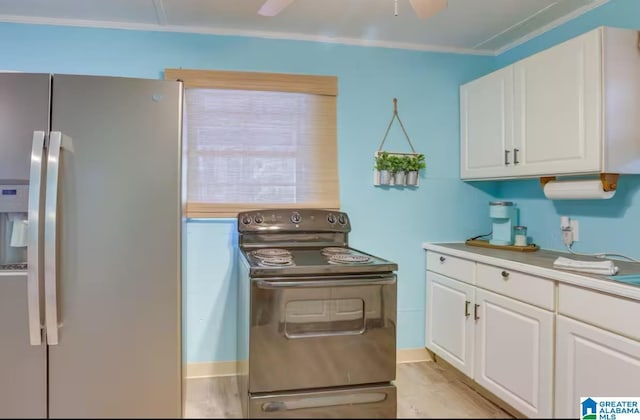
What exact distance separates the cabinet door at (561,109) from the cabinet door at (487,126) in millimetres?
83

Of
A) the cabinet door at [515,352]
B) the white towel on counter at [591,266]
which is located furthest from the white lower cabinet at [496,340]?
the white towel on counter at [591,266]

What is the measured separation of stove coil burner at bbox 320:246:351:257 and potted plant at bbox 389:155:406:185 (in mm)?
663

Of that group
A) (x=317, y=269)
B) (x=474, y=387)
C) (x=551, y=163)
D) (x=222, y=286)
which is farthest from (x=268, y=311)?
(x=551, y=163)

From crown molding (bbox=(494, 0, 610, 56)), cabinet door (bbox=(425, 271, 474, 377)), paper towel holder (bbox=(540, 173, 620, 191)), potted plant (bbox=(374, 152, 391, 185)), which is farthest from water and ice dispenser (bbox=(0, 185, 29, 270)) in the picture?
crown molding (bbox=(494, 0, 610, 56))

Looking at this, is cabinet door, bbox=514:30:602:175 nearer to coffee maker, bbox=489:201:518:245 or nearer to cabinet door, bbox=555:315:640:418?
coffee maker, bbox=489:201:518:245

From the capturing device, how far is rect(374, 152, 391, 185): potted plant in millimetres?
2844

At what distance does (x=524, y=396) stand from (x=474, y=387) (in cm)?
47

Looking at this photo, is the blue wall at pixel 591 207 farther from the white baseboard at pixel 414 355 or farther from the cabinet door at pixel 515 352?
the white baseboard at pixel 414 355

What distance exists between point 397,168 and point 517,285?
3.52 ft

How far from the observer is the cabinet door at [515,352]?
196 centimetres

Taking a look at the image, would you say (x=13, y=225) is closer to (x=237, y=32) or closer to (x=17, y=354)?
(x=17, y=354)

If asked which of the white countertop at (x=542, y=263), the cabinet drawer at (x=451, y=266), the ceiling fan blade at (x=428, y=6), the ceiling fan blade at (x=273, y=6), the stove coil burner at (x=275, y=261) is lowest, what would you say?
the cabinet drawer at (x=451, y=266)

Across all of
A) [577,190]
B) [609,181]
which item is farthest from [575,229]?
[609,181]

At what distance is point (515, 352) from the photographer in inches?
84.0
